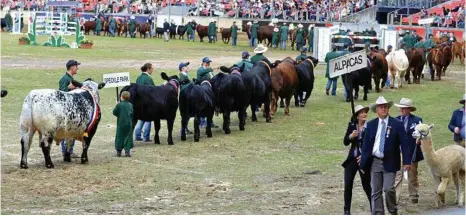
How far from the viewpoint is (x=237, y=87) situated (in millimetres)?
21953

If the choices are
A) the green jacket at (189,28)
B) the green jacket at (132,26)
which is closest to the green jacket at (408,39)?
the green jacket at (189,28)

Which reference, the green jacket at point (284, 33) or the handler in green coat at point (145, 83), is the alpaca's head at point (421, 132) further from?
the green jacket at point (284, 33)

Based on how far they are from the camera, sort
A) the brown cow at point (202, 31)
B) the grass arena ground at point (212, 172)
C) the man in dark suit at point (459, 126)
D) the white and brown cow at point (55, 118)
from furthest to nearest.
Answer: the brown cow at point (202, 31), the white and brown cow at point (55, 118), the man in dark suit at point (459, 126), the grass arena ground at point (212, 172)

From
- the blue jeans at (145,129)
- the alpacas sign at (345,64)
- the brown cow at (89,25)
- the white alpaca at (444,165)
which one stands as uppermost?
the alpacas sign at (345,64)

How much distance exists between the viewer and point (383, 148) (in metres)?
12.7

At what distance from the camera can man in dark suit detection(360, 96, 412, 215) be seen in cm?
1269

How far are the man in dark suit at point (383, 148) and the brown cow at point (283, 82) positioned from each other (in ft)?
38.9

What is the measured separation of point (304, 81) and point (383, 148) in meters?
14.2

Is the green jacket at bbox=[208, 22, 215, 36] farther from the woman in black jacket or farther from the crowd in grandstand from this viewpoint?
the woman in black jacket

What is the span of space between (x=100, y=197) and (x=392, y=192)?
13.3 ft

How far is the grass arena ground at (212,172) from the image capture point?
14164mm

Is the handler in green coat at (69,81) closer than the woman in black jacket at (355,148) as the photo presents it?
No

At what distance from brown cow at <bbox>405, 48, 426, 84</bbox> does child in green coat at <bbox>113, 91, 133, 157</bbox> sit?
17875 millimetres

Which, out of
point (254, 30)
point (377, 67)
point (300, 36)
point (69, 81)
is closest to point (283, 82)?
point (377, 67)
